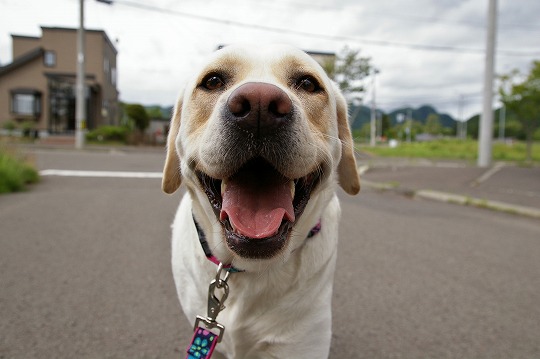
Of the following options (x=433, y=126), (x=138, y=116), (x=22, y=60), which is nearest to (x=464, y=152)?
(x=138, y=116)

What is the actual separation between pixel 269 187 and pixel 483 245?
152 inches

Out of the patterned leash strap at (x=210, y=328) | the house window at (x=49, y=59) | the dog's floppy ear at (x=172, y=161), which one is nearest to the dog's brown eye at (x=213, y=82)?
the dog's floppy ear at (x=172, y=161)

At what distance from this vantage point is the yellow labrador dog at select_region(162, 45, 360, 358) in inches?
60.1

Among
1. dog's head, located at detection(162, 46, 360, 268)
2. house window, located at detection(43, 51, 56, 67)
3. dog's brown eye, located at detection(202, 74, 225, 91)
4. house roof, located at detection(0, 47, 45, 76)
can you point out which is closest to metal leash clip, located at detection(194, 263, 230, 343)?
dog's head, located at detection(162, 46, 360, 268)

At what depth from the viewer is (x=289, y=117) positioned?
152cm

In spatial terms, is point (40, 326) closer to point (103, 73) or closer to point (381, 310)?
point (381, 310)

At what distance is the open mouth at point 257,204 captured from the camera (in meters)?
1.54

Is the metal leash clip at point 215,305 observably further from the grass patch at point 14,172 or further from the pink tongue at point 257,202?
the grass patch at point 14,172

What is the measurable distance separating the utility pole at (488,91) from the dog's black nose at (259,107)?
510 inches

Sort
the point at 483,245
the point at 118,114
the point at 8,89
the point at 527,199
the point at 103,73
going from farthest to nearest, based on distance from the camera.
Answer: the point at 118,114
the point at 103,73
the point at 8,89
the point at 527,199
the point at 483,245

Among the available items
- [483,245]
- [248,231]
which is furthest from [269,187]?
[483,245]

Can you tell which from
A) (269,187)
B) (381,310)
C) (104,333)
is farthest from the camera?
(381,310)

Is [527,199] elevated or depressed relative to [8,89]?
depressed

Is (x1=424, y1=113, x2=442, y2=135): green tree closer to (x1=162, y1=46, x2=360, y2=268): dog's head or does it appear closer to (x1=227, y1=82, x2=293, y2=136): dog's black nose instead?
(x1=162, y1=46, x2=360, y2=268): dog's head
